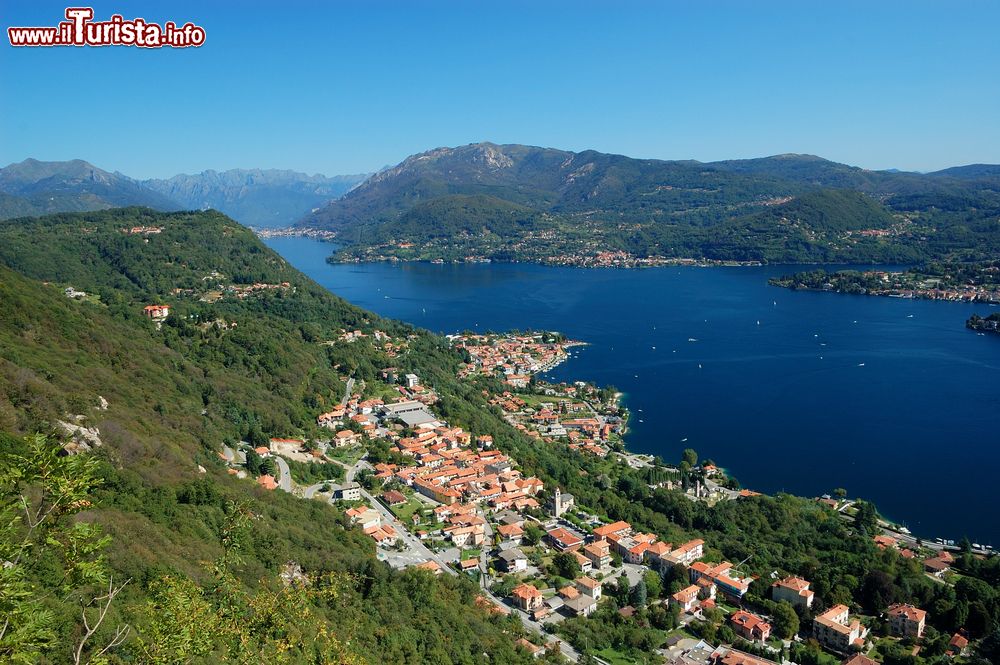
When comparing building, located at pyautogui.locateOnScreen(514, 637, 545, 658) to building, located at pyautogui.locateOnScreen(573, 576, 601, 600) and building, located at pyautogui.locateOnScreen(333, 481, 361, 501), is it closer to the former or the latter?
building, located at pyautogui.locateOnScreen(573, 576, 601, 600)

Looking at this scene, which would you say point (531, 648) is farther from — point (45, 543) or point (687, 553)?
point (45, 543)

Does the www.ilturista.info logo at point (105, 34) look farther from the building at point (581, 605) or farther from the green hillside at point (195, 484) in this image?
the building at point (581, 605)

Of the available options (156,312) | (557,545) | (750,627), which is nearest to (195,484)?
(557,545)

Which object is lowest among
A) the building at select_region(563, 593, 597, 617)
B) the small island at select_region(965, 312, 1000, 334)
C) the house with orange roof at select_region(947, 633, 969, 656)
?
the house with orange roof at select_region(947, 633, 969, 656)

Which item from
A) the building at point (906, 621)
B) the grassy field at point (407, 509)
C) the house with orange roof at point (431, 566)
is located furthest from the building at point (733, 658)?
the grassy field at point (407, 509)

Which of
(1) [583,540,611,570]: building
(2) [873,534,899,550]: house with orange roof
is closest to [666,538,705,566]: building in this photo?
(1) [583,540,611,570]: building

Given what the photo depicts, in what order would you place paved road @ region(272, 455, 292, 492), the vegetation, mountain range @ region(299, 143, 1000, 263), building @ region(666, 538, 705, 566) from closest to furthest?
the vegetation < building @ region(666, 538, 705, 566) < paved road @ region(272, 455, 292, 492) < mountain range @ region(299, 143, 1000, 263)
